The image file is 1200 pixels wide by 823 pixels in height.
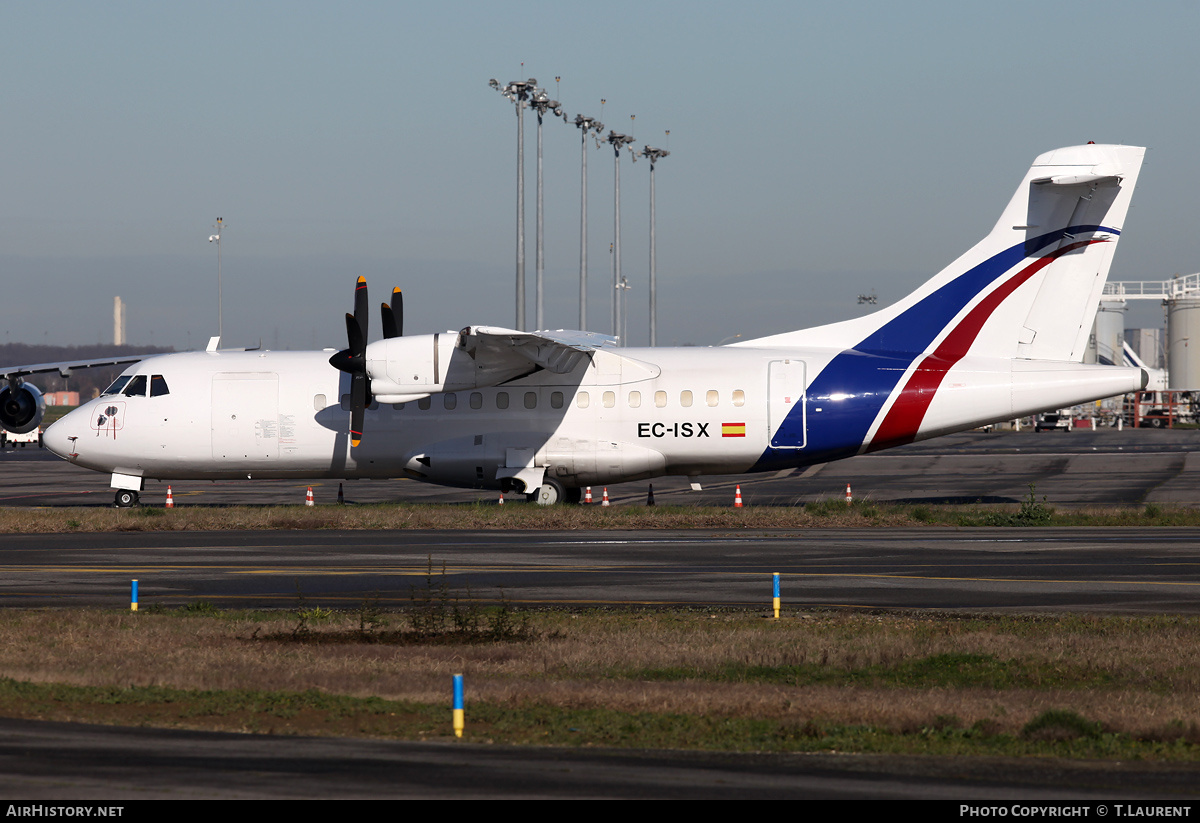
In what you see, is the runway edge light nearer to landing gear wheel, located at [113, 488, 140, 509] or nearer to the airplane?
the airplane

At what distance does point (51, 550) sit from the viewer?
2573 cm

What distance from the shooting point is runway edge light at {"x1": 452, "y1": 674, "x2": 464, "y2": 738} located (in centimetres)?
985

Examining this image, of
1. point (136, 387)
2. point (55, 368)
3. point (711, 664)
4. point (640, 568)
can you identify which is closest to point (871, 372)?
point (640, 568)

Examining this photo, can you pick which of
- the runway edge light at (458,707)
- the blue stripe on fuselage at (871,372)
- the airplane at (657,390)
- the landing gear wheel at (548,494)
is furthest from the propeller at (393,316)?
the runway edge light at (458,707)

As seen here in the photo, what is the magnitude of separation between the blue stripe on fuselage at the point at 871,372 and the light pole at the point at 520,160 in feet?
46.2

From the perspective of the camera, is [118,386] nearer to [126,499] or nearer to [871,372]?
[126,499]

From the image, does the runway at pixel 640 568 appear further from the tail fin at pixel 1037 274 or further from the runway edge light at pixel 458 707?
the runway edge light at pixel 458 707

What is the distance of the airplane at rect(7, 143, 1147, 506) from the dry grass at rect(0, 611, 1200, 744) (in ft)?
47.8

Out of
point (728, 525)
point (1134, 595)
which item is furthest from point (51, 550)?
point (1134, 595)

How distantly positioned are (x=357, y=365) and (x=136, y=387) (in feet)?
23.3

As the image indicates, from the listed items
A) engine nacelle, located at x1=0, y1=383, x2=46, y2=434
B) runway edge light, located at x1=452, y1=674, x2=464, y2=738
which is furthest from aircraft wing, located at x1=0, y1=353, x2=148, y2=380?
runway edge light, located at x1=452, y1=674, x2=464, y2=738

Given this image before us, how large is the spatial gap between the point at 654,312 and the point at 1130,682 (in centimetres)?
5466

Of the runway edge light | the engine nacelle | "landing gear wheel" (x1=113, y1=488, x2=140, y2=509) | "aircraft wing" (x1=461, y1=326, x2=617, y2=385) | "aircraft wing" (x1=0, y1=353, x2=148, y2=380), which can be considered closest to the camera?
Result: the runway edge light

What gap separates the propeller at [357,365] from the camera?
31.5m
